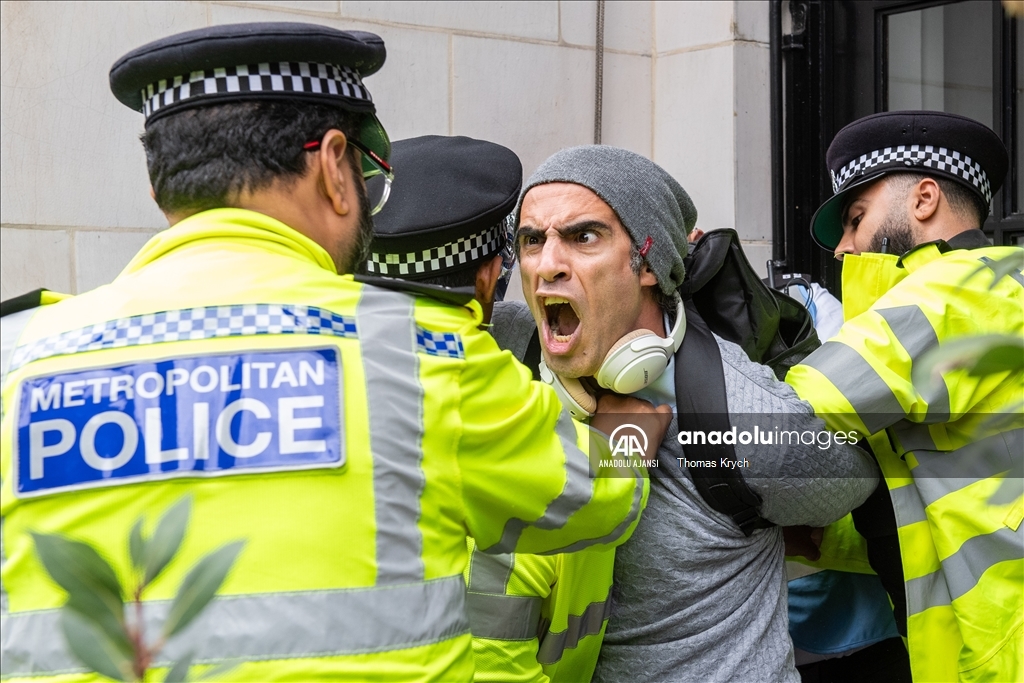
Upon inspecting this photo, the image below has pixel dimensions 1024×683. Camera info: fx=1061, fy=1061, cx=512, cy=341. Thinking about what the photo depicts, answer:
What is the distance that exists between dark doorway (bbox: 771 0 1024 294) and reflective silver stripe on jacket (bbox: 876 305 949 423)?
1.38 m

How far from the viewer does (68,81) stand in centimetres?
316

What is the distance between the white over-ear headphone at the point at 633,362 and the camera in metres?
2.14

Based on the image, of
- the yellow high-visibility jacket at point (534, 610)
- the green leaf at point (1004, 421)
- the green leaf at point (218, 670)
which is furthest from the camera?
the yellow high-visibility jacket at point (534, 610)

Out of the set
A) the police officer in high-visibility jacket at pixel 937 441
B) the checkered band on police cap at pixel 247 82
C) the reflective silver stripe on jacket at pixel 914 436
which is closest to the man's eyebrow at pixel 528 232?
the police officer in high-visibility jacket at pixel 937 441

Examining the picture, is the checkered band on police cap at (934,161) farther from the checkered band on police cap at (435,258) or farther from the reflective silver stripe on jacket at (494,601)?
the reflective silver stripe on jacket at (494,601)

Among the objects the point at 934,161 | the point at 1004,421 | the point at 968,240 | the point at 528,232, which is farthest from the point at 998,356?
the point at 934,161

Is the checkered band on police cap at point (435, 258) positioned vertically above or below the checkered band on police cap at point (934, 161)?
below

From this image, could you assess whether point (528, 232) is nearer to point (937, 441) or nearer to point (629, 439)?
point (629, 439)

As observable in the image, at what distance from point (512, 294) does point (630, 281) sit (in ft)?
5.14

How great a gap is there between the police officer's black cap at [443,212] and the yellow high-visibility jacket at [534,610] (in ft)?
1.97

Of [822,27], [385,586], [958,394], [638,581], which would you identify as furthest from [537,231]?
[822,27]

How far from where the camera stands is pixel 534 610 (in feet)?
6.78

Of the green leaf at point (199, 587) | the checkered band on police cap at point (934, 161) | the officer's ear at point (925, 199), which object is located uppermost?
the checkered band on police cap at point (934, 161)

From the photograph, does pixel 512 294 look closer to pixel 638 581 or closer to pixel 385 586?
pixel 638 581
